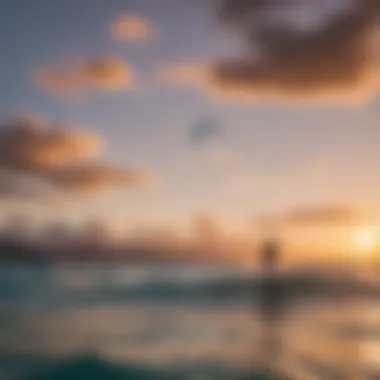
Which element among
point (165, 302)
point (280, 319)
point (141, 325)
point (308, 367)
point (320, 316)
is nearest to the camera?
point (308, 367)

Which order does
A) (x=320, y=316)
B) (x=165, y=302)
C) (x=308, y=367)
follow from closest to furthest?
(x=308, y=367)
(x=320, y=316)
(x=165, y=302)

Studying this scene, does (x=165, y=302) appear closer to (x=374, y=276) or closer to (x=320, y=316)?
(x=320, y=316)

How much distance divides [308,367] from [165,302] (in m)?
1.78

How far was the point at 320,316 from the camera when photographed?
4.17 meters

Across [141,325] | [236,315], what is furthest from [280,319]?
[141,325]

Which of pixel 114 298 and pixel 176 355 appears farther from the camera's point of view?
pixel 114 298

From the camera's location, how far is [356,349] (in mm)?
3293

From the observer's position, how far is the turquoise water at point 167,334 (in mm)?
3002

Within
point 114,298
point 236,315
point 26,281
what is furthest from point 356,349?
point 26,281

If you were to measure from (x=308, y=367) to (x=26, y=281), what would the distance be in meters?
2.19

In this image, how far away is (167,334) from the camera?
3492 mm

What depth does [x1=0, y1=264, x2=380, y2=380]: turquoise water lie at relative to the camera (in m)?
3.00

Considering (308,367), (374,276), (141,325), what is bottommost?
(308,367)

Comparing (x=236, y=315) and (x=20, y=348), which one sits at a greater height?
(x=236, y=315)
